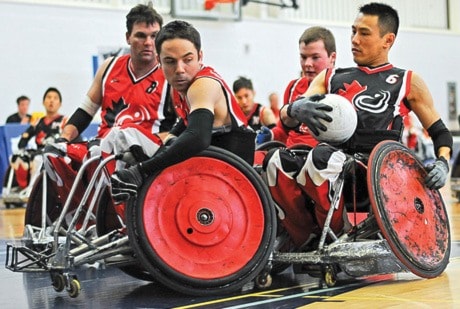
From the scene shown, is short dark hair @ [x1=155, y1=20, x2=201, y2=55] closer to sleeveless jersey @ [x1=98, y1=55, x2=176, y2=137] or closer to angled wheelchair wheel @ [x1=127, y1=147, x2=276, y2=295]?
angled wheelchair wheel @ [x1=127, y1=147, x2=276, y2=295]

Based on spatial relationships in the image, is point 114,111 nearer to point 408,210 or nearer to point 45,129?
point 408,210

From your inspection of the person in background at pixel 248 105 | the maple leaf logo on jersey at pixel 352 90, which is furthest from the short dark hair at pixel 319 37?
the person in background at pixel 248 105

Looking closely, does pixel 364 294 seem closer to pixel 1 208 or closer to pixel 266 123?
pixel 266 123

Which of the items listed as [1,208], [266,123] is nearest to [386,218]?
[266,123]

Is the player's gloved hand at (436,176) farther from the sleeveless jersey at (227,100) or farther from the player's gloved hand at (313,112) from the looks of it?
the sleeveless jersey at (227,100)

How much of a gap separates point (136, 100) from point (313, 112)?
5.76ft

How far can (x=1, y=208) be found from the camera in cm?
1454

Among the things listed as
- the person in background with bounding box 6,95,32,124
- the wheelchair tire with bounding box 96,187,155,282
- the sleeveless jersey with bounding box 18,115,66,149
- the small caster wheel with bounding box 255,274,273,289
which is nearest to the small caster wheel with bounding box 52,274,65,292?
the wheelchair tire with bounding box 96,187,155,282

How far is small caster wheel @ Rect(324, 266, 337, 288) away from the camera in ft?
17.3

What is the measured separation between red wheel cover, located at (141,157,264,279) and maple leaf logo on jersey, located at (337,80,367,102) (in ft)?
2.76

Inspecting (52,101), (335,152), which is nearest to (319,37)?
(335,152)

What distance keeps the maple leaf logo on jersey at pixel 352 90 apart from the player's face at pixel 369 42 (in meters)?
0.17

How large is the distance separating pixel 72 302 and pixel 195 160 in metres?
0.93

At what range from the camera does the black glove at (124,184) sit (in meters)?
4.93
